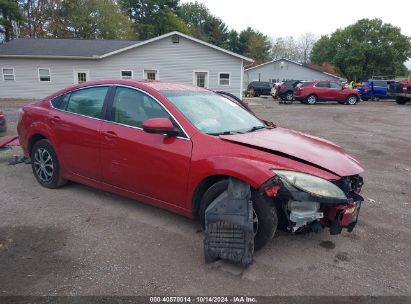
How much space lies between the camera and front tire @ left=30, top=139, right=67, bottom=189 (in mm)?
4887

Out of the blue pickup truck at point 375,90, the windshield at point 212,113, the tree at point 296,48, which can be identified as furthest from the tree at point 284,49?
the windshield at point 212,113

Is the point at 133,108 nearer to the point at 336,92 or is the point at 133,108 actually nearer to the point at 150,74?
the point at 150,74

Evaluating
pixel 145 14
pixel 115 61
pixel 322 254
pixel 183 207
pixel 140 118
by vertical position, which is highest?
pixel 145 14

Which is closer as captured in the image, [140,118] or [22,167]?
[140,118]

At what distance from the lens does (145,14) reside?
5325 cm

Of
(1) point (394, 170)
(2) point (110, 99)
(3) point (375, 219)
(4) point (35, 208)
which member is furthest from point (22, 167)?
(1) point (394, 170)

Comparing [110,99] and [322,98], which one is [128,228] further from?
[322,98]

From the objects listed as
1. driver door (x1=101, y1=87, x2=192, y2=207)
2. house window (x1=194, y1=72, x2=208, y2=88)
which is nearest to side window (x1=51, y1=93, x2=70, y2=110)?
driver door (x1=101, y1=87, x2=192, y2=207)

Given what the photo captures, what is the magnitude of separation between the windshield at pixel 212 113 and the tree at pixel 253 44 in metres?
64.4

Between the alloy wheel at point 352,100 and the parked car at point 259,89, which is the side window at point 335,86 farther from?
the parked car at point 259,89

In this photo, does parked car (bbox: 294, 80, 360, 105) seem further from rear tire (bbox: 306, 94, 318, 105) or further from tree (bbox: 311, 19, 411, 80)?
tree (bbox: 311, 19, 411, 80)

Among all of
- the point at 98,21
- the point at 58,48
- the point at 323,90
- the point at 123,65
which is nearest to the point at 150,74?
the point at 123,65

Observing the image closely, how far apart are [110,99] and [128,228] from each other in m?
1.60

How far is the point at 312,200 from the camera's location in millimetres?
2988
